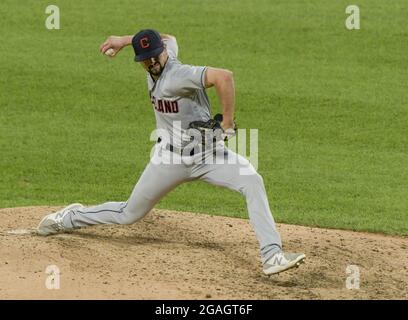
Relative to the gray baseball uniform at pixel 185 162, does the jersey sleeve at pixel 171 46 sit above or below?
above

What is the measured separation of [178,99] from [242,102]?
5.63 meters

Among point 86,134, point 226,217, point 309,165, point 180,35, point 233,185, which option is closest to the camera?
point 233,185

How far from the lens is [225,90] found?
746cm

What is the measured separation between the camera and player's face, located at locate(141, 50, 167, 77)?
7855mm

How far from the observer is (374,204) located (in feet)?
34.7

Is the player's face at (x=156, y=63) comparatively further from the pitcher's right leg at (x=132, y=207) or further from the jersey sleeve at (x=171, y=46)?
the pitcher's right leg at (x=132, y=207)

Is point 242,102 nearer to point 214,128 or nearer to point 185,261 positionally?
point 185,261

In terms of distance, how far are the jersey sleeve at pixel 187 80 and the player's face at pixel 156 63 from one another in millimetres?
142

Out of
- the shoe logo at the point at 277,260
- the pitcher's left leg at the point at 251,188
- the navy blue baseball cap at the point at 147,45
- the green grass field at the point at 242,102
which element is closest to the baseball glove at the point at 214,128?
the pitcher's left leg at the point at 251,188

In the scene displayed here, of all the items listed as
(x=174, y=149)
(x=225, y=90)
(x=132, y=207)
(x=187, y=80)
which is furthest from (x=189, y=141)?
(x=132, y=207)

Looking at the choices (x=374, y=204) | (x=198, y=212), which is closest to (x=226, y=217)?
(x=198, y=212)

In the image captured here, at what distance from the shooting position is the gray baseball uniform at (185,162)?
7.75m
